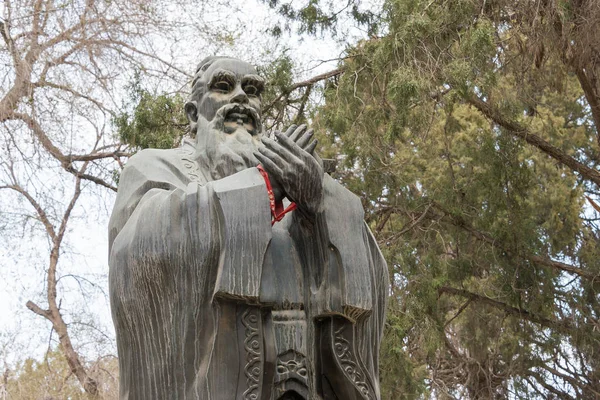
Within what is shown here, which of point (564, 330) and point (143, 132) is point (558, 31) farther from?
point (143, 132)

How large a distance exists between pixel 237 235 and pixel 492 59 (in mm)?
6179

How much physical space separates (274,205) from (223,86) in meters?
0.75

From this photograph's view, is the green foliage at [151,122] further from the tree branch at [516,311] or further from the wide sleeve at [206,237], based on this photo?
the wide sleeve at [206,237]

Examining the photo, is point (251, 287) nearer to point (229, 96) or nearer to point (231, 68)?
point (229, 96)

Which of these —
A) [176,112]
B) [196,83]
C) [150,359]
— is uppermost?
[176,112]

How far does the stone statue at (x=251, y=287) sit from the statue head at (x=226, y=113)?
20cm

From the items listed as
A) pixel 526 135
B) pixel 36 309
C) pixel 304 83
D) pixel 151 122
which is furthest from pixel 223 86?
pixel 36 309

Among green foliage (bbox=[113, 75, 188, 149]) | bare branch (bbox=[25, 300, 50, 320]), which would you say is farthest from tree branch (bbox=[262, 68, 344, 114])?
bare branch (bbox=[25, 300, 50, 320])

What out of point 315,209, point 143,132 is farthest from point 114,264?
point 143,132

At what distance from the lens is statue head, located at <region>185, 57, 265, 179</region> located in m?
4.39

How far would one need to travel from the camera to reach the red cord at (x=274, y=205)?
404 centimetres

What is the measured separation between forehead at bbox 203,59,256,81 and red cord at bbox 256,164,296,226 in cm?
62

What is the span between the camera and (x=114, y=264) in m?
4.12

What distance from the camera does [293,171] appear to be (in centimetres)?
402
